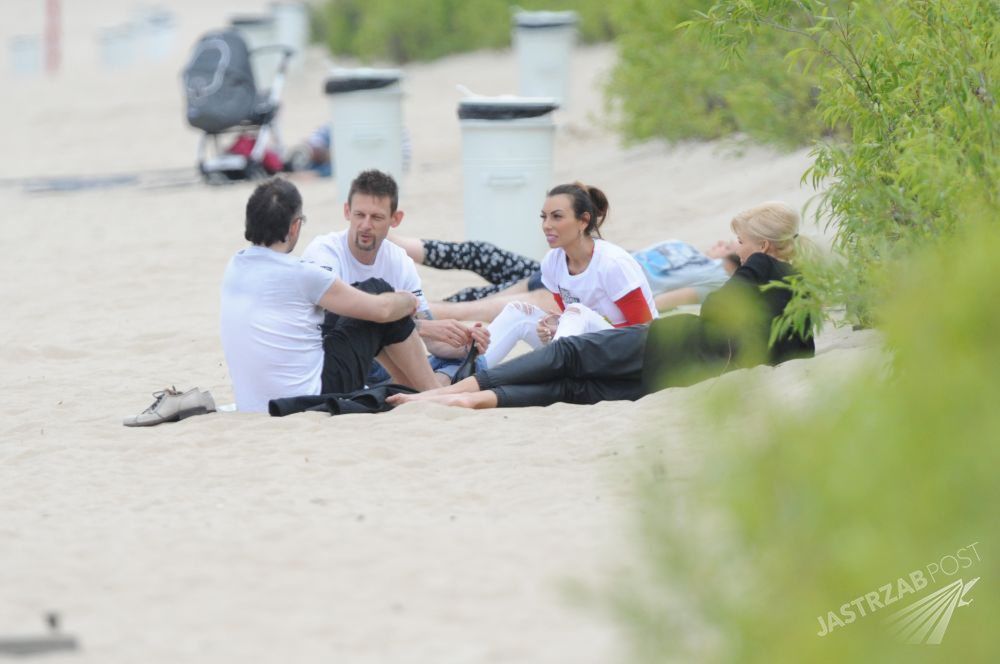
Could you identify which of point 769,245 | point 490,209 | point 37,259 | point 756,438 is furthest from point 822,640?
point 37,259

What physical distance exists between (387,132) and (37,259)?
2.88 meters

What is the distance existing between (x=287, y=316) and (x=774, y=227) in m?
1.87

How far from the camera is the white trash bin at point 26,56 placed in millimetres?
33062

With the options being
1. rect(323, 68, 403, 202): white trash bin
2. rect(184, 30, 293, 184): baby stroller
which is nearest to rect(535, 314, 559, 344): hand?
rect(323, 68, 403, 202): white trash bin

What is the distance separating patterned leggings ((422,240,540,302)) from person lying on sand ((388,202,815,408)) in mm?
1575

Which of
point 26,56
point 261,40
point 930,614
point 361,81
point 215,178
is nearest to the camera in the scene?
point 930,614

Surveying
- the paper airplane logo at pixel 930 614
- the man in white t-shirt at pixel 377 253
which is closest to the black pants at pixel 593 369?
the man in white t-shirt at pixel 377 253

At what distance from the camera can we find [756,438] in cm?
247

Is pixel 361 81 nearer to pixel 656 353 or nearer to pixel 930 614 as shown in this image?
pixel 656 353

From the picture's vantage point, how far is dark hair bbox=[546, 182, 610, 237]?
6.30 meters

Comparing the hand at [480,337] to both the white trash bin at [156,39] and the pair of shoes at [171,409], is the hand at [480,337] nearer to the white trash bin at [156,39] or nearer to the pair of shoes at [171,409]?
the pair of shoes at [171,409]

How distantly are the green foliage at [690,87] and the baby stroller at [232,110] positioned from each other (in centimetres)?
349

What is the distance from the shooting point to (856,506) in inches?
82.4

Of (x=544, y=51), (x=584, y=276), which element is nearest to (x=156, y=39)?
(x=544, y=51)
